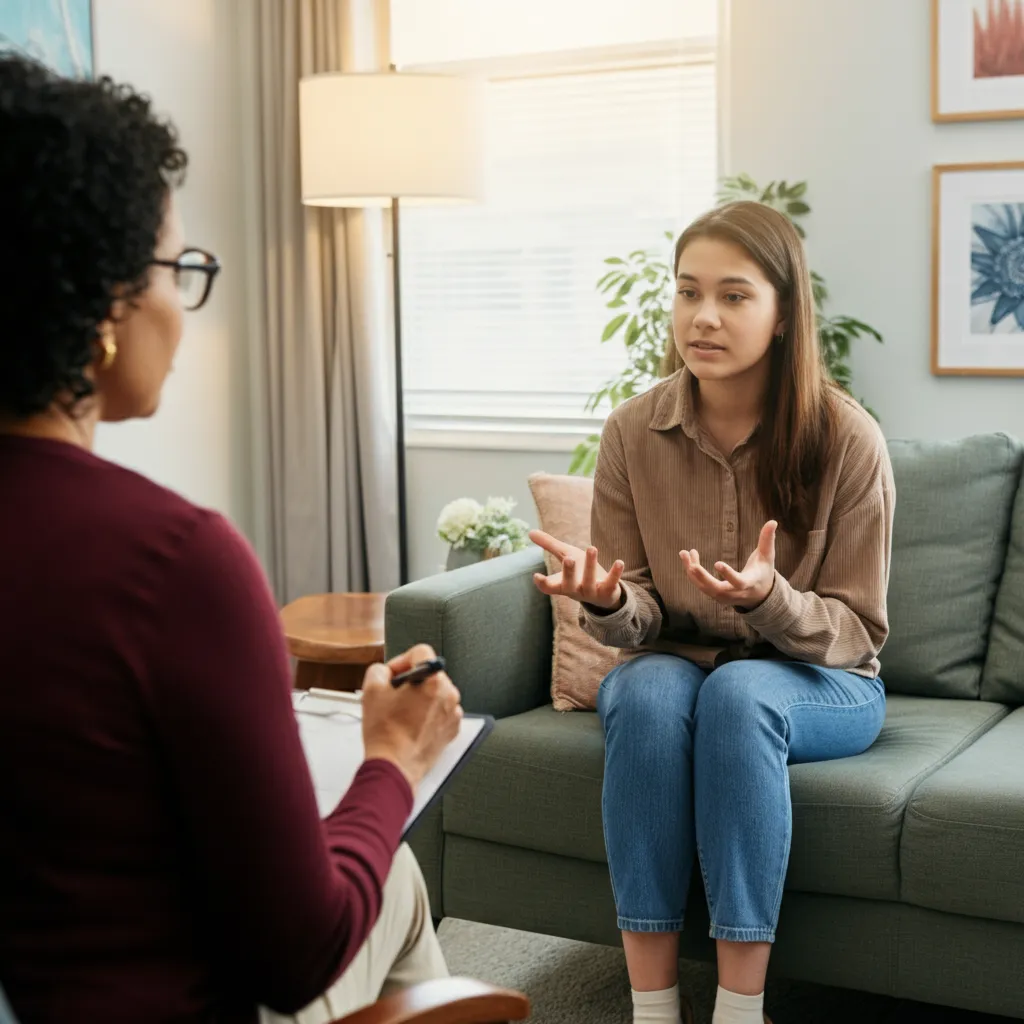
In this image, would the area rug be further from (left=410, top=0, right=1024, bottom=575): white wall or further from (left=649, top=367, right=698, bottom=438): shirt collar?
(left=410, top=0, right=1024, bottom=575): white wall

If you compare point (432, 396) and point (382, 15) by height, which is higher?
point (382, 15)

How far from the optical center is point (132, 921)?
909mm

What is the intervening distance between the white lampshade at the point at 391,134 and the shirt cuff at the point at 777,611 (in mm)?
1738

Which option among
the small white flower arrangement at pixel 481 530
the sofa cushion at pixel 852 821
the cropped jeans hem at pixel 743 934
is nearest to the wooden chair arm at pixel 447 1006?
the cropped jeans hem at pixel 743 934

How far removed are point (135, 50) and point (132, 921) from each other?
11.0ft

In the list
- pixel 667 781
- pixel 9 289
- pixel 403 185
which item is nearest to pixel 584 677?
pixel 667 781

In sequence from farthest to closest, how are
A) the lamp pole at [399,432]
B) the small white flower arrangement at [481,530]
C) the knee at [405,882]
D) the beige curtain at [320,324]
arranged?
the beige curtain at [320,324] → the lamp pole at [399,432] → the small white flower arrangement at [481,530] → the knee at [405,882]

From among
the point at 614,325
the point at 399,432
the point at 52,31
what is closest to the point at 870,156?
the point at 614,325

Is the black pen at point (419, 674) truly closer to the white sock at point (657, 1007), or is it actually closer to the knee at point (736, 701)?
the knee at point (736, 701)

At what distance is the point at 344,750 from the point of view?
1.42 m

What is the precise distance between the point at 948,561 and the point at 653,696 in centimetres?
80

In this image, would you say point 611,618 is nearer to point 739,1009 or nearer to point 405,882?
point 739,1009

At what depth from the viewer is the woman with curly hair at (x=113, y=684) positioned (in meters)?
0.88

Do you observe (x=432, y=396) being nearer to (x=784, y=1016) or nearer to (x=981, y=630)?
(x=981, y=630)
